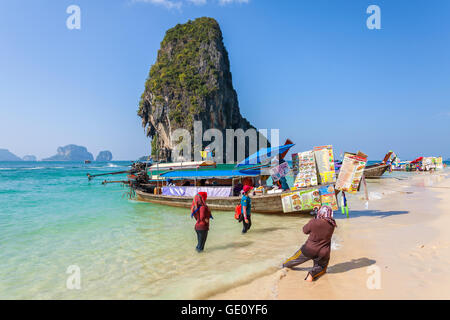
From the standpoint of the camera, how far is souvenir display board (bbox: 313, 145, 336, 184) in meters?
10.3

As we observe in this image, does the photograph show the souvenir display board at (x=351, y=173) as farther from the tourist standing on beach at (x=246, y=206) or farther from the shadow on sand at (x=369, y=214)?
the tourist standing on beach at (x=246, y=206)

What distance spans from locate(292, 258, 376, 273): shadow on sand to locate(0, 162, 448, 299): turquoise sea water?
1.27m

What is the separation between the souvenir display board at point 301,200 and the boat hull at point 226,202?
0.45m

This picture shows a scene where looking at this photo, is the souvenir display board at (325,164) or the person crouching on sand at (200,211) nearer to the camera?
the person crouching on sand at (200,211)

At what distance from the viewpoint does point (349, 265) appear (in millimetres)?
5551

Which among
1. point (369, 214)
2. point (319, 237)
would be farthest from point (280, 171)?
point (319, 237)

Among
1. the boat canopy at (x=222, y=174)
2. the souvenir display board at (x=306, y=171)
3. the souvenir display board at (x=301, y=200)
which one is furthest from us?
the boat canopy at (x=222, y=174)

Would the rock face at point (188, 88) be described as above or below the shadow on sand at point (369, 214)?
above

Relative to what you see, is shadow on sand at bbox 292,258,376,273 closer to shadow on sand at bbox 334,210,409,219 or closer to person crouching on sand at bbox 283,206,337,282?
person crouching on sand at bbox 283,206,337,282

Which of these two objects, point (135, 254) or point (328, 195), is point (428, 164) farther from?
point (135, 254)

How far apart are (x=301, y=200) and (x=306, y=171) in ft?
4.18

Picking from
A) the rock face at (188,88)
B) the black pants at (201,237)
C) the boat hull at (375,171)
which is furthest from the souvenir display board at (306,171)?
the rock face at (188,88)

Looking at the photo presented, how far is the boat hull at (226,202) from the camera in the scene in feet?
37.6
